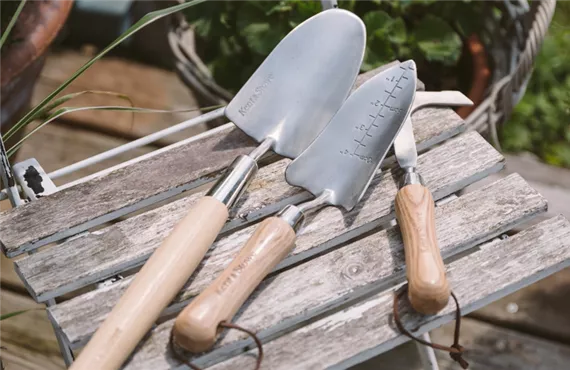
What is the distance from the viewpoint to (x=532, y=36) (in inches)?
42.1

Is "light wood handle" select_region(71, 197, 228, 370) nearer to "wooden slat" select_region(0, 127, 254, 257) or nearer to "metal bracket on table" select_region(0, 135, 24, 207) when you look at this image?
"wooden slat" select_region(0, 127, 254, 257)

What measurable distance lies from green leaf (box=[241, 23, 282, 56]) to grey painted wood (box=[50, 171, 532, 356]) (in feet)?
1.47

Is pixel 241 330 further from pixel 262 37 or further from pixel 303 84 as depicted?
pixel 262 37

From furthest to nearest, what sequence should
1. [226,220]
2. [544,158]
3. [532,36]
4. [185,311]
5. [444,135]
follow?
[544,158] < [532,36] < [444,135] < [226,220] < [185,311]

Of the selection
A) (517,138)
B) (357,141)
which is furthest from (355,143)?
(517,138)

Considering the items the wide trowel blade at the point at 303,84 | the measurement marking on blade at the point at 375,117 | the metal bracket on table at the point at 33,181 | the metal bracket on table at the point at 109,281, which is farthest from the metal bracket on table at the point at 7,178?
the measurement marking on blade at the point at 375,117

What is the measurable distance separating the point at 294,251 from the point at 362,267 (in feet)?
0.24

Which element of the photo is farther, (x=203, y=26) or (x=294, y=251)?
(x=203, y=26)

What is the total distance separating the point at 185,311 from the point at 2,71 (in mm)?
599

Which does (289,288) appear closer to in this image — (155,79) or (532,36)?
(532,36)

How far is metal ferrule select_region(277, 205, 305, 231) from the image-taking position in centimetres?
77

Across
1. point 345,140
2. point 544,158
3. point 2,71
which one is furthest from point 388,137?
point 544,158

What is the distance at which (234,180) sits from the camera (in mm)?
810

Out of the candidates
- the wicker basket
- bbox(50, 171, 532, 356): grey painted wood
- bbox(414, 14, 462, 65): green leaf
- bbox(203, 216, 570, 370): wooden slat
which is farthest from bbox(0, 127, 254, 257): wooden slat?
bbox(414, 14, 462, 65): green leaf
